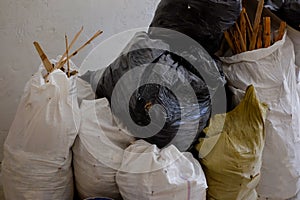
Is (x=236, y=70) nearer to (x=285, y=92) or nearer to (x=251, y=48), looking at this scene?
(x=251, y=48)

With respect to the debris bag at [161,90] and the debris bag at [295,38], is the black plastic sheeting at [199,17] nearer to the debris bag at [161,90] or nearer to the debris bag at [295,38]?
the debris bag at [161,90]

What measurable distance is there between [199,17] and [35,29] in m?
0.79

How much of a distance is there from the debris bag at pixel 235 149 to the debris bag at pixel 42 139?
54cm

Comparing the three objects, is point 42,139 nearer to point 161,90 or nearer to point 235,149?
point 161,90

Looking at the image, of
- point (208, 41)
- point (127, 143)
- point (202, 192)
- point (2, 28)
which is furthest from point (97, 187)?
point (2, 28)

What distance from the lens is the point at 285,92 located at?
1717mm

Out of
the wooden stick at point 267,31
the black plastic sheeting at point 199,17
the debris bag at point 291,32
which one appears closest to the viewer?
the black plastic sheeting at point 199,17

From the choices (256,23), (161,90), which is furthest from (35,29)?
(256,23)

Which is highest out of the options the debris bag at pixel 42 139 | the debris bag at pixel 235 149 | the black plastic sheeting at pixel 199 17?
the black plastic sheeting at pixel 199 17

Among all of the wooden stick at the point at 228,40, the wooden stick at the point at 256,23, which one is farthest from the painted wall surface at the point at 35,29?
the wooden stick at the point at 256,23

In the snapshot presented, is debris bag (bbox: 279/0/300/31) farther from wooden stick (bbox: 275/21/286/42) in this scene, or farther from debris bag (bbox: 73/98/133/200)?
debris bag (bbox: 73/98/133/200)

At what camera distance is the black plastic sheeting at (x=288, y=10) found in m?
1.73

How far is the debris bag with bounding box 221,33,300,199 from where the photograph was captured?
5.57ft

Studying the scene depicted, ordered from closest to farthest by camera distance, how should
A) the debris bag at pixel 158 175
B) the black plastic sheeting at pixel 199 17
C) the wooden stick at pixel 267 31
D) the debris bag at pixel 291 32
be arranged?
the debris bag at pixel 158 175 < the black plastic sheeting at pixel 199 17 < the wooden stick at pixel 267 31 < the debris bag at pixel 291 32
